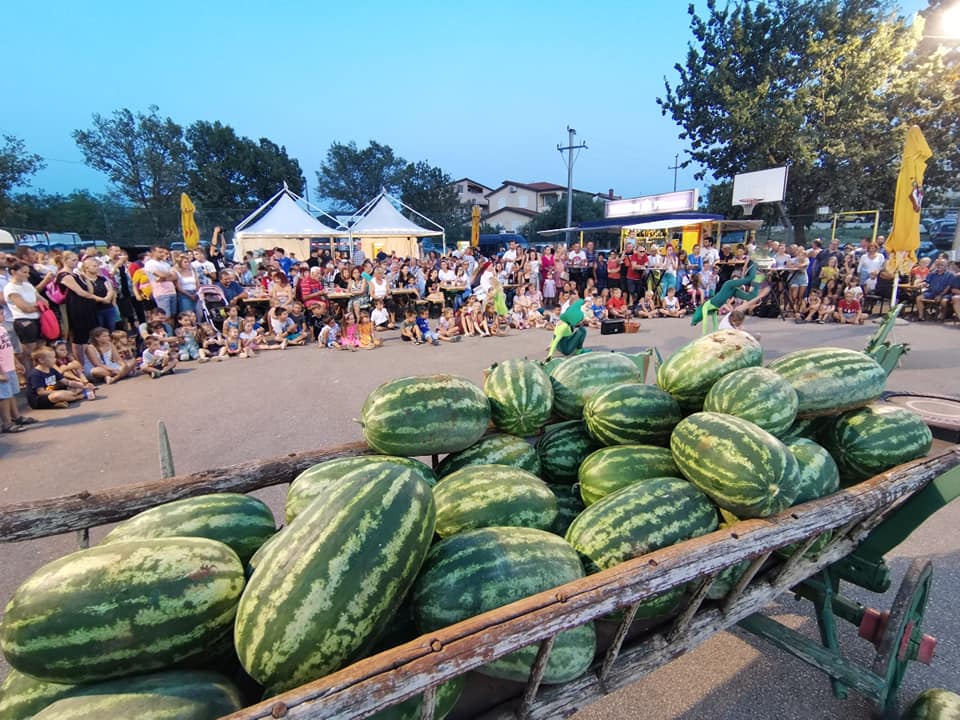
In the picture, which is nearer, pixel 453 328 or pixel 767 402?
pixel 767 402

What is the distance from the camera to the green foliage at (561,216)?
54.7 m

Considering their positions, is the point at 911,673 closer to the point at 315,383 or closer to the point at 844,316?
the point at 315,383

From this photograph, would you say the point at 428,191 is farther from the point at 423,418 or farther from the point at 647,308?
the point at 423,418

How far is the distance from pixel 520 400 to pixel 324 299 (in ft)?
34.8

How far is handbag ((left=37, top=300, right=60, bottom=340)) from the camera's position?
7.30 m

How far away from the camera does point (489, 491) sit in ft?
5.57

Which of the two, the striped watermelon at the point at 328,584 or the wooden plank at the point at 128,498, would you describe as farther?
the wooden plank at the point at 128,498

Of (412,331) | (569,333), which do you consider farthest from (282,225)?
(569,333)

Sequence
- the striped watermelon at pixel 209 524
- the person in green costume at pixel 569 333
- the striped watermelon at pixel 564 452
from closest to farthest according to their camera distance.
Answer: the striped watermelon at pixel 209 524
the striped watermelon at pixel 564 452
the person in green costume at pixel 569 333

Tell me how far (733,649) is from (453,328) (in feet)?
30.8

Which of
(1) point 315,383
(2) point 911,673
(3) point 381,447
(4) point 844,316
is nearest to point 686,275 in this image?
(4) point 844,316

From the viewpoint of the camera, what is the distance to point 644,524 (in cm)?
157

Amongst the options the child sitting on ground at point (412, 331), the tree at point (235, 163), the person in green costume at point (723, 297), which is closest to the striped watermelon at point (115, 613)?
the person in green costume at point (723, 297)

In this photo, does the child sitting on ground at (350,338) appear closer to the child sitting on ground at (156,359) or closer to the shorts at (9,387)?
the child sitting on ground at (156,359)
